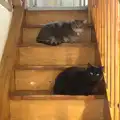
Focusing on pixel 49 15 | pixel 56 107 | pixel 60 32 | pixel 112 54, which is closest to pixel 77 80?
pixel 56 107

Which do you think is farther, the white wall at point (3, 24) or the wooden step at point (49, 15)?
the wooden step at point (49, 15)

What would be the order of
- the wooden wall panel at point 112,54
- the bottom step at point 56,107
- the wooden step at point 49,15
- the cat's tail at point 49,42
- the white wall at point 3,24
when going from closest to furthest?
the wooden wall panel at point 112,54 < the bottom step at point 56,107 < the white wall at point 3,24 < the cat's tail at point 49,42 < the wooden step at point 49,15

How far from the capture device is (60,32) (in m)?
2.80

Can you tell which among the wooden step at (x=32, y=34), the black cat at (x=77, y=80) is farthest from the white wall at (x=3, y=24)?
the black cat at (x=77, y=80)

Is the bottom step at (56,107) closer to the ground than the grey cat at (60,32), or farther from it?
closer to the ground

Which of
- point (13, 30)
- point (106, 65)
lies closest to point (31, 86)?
point (13, 30)

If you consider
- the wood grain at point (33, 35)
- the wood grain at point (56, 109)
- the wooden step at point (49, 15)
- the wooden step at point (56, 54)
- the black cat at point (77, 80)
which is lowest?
the wood grain at point (56, 109)

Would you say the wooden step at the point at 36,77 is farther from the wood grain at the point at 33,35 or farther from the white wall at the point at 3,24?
the wood grain at the point at 33,35

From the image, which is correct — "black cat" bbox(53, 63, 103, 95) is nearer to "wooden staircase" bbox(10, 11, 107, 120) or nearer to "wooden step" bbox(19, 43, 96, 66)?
"wooden staircase" bbox(10, 11, 107, 120)

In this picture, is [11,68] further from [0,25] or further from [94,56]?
[94,56]

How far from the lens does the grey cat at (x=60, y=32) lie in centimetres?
255

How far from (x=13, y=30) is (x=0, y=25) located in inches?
13.2

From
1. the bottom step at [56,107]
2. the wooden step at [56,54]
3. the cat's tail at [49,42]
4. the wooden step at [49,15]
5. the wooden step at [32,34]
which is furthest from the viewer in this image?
the wooden step at [49,15]

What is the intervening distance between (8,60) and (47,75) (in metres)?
0.33
